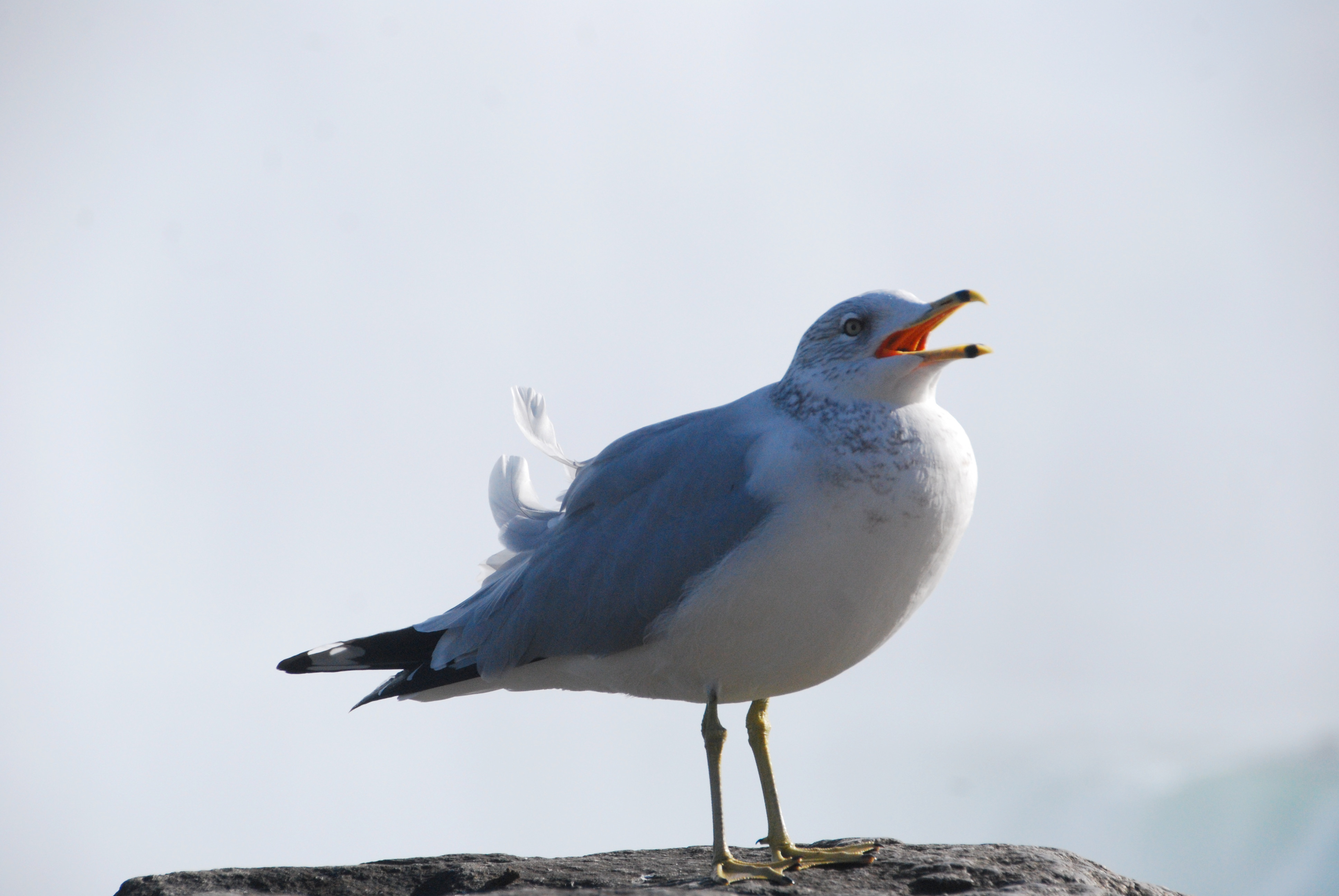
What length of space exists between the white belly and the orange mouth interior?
0.70 feet

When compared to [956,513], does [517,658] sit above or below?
below

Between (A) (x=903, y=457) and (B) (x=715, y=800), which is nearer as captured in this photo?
(A) (x=903, y=457)

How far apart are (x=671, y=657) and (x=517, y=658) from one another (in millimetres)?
639

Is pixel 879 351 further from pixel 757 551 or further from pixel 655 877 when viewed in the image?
pixel 655 877

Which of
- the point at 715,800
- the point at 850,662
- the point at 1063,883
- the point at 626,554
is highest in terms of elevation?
the point at 626,554

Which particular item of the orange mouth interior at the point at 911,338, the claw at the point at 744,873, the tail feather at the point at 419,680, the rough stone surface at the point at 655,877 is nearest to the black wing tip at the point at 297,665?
the tail feather at the point at 419,680

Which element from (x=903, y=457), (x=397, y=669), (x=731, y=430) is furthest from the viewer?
(x=397, y=669)

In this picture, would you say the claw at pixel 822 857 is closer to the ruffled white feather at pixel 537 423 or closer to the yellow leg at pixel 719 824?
the yellow leg at pixel 719 824

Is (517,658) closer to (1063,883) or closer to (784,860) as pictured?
(784,860)

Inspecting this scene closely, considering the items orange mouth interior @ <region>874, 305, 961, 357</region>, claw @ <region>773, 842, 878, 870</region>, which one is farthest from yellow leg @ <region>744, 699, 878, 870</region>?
orange mouth interior @ <region>874, 305, 961, 357</region>

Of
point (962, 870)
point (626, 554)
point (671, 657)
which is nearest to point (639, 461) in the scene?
point (626, 554)

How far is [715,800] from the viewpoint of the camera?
175 inches

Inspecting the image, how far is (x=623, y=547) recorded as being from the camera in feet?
14.7

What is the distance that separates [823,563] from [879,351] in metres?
0.79
